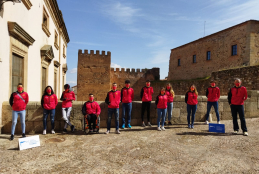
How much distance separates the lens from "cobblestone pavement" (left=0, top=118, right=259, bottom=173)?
2.91m

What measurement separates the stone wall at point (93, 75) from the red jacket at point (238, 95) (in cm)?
2173

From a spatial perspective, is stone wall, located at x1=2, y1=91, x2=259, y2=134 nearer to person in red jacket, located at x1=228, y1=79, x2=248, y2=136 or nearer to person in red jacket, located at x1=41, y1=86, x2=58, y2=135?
person in red jacket, located at x1=41, y1=86, x2=58, y2=135

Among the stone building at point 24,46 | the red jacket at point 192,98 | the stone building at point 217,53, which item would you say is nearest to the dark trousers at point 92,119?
the stone building at point 24,46

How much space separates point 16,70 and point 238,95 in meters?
7.44

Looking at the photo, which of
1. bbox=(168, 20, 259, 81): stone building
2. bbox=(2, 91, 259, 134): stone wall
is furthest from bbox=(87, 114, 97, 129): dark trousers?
bbox=(168, 20, 259, 81): stone building

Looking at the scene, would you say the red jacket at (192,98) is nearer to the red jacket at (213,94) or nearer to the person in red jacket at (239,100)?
the red jacket at (213,94)

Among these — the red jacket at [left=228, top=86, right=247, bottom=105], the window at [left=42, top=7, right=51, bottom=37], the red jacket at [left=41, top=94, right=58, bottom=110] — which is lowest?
the red jacket at [left=41, top=94, right=58, bottom=110]

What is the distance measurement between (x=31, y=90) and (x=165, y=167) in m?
6.72

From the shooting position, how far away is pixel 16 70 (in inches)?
241

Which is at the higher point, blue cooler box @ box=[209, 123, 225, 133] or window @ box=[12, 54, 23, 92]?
window @ box=[12, 54, 23, 92]

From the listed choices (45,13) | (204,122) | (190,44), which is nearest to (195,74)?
(190,44)

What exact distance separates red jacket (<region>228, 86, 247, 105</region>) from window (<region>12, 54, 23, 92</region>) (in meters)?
7.15

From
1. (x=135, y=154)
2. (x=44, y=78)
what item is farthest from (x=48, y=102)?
(x=44, y=78)

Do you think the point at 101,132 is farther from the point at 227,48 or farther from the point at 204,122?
the point at 227,48
